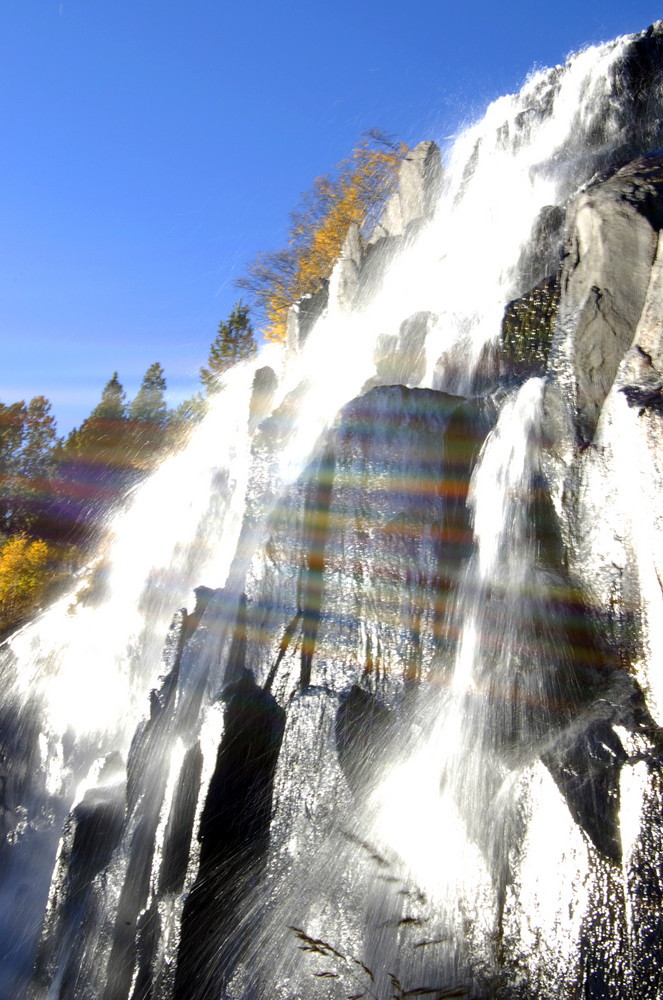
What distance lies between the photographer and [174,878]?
23.0ft

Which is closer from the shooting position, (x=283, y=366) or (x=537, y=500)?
(x=537, y=500)

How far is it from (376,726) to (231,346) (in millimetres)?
30303

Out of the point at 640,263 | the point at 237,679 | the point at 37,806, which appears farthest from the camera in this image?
the point at 37,806

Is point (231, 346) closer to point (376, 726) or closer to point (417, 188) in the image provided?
point (417, 188)

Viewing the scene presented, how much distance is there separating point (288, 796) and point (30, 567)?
2096 centimetres

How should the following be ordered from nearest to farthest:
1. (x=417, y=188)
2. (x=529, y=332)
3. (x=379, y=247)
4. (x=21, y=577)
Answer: (x=529, y=332), (x=417, y=188), (x=379, y=247), (x=21, y=577)

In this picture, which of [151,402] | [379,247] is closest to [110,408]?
[151,402]

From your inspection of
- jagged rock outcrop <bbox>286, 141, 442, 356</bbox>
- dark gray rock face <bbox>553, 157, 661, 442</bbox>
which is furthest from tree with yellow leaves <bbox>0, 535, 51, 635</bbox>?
dark gray rock face <bbox>553, 157, 661, 442</bbox>

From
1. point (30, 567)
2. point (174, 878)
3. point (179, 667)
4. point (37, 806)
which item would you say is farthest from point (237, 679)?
point (30, 567)

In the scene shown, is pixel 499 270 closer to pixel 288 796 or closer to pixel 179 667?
pixel 179 667

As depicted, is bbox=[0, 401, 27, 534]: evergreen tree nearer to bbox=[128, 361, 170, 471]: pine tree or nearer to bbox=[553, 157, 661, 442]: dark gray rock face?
bbox=[128, 361, 170, 471]: pine tree

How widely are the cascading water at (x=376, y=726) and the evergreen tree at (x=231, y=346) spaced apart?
2229 cm

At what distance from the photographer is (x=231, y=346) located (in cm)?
3531

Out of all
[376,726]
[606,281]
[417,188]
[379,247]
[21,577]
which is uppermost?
[417,188]
